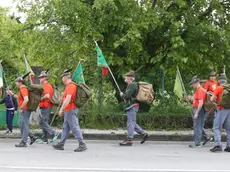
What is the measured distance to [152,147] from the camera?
1098 centimetres

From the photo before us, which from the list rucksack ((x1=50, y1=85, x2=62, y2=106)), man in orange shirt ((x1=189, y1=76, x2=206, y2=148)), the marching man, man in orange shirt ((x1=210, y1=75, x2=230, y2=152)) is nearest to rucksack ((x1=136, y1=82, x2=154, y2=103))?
the marching man

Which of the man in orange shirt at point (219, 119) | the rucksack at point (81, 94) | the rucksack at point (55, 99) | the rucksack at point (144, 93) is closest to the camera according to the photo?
the rucksack at point (81, 94)

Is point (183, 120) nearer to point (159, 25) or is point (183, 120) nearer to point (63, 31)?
point (159, 25)

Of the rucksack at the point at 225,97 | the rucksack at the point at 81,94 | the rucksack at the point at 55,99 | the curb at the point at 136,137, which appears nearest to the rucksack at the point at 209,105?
the rucksack at the point at 225,97

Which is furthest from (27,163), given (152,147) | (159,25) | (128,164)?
(159,25)

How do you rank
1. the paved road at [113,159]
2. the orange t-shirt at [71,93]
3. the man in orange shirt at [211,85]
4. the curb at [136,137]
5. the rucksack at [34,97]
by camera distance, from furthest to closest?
the curb at [136,137] < the man in orange shirt at [211,85] < the rucksack at [34,97] < the orange t-shirt at [71,93] < the paved road at [113,159]

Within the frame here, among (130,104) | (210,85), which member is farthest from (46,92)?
(210,85)

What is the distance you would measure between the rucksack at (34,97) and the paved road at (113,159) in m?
0.99

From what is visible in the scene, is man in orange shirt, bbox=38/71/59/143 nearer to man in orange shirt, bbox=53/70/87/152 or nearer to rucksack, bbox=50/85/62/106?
rucksack, bbox=50/85/62/106

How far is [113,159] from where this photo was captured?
29.1 feet

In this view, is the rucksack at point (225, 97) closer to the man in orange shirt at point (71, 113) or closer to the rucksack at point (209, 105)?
the rucksack at point (209, 105)

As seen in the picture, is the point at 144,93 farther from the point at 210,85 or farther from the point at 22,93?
the point at 22,93

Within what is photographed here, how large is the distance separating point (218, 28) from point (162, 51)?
1984mm

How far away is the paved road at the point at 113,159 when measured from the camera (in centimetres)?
787
